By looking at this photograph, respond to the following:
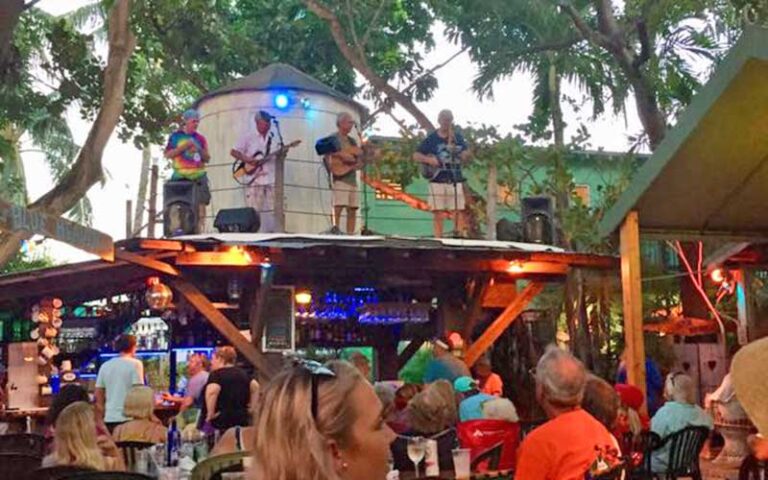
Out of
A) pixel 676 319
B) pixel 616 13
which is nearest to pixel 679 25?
pixel 616 13

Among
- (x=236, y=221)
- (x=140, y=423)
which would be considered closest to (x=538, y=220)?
(x=236, y=221)

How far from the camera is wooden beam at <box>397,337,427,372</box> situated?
14.7 metres

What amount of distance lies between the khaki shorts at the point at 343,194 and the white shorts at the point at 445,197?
3.37ft

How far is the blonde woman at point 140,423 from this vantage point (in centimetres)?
627

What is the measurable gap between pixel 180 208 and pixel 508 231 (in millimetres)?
4272

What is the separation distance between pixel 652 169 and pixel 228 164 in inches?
346

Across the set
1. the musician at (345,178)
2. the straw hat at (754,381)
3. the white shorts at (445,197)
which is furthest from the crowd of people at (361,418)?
the musician at (345,178)

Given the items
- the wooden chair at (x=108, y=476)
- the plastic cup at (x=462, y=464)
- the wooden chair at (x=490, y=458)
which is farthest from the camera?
the wooden chair at (x=490, y=458)

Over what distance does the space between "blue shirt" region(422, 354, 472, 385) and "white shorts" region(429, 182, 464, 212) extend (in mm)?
2651

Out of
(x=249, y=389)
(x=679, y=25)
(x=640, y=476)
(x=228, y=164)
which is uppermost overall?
(x=679, y=25)

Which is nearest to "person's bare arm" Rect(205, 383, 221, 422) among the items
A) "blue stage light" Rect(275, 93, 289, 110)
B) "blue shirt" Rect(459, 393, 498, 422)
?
"blue shirt" Rect(459, 393, 498, 422)

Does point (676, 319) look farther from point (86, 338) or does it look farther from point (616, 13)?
point (86, 338)

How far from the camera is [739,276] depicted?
39.6 ft

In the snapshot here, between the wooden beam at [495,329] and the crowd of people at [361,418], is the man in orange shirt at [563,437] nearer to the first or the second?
the crowd of people at [361,418]
